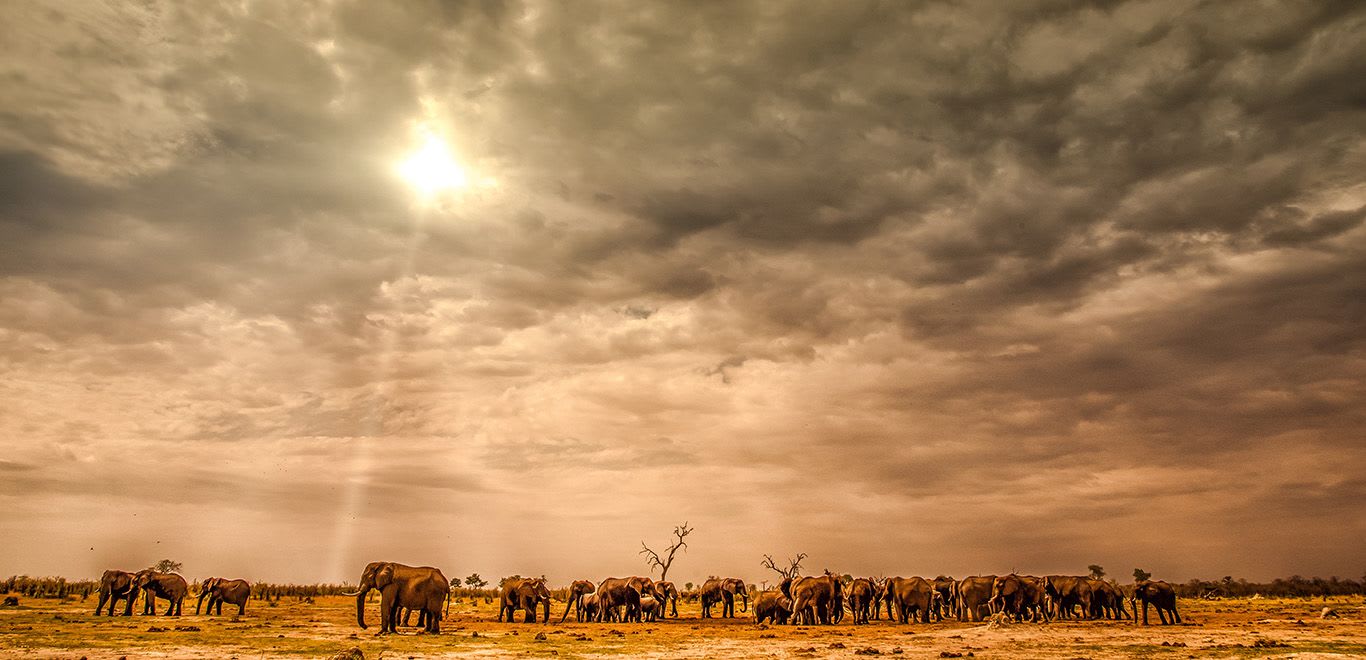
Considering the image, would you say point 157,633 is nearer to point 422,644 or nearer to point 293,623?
point 293,623

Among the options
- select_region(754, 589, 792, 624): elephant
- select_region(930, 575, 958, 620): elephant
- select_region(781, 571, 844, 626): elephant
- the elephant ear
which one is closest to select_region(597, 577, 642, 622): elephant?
select_region(754, 589, 792, 624): elephant

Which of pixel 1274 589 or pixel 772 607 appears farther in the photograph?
pixel 1274 589

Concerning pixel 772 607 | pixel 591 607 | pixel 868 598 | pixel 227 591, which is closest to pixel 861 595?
pixel 868 598

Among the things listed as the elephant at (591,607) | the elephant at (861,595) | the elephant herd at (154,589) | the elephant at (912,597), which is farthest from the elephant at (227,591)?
the elephant at (912,597)

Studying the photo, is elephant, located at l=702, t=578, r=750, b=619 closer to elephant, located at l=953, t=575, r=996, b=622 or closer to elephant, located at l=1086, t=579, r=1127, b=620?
elephant, located at l=953, t=575, r=996, b=622

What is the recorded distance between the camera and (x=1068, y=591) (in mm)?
57219

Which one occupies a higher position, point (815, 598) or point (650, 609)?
point (815, 598)

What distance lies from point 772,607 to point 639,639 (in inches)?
840

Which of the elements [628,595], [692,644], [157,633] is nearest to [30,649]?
[157,633]

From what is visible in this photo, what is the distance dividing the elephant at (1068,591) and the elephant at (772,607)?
65.1 ft

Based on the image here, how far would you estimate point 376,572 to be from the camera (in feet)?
124

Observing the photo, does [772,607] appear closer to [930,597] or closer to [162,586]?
[930,597]

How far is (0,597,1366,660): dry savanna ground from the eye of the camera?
27.8m

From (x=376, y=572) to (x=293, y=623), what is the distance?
27.9 feet
